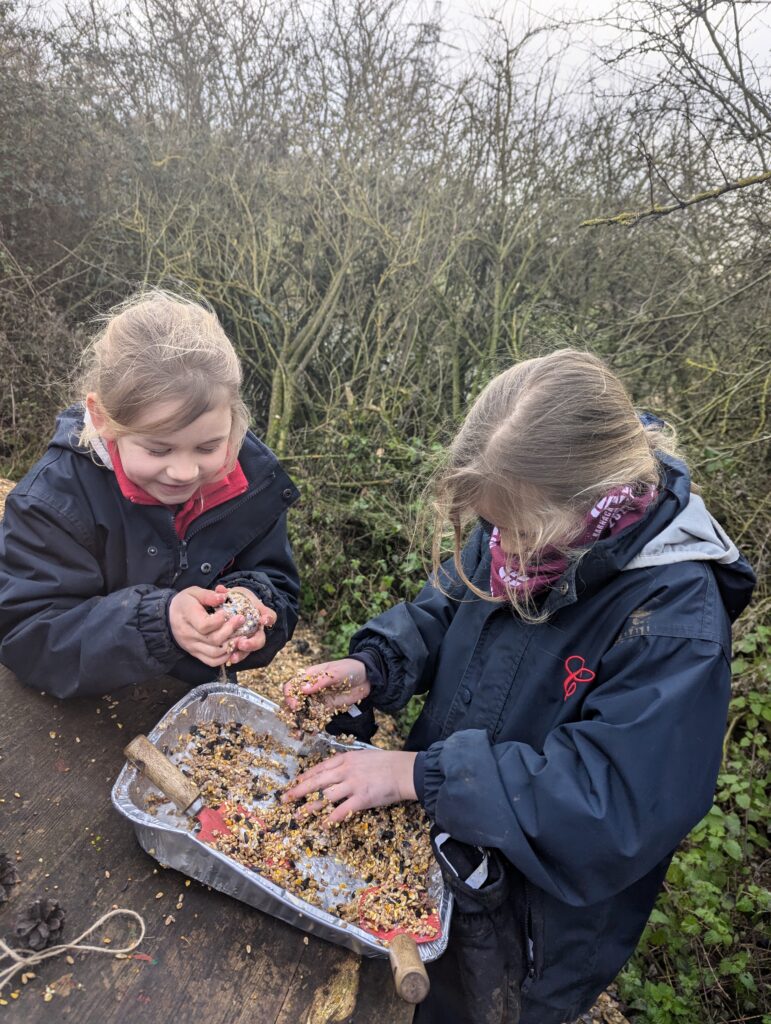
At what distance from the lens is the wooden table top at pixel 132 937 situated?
4.25 feet

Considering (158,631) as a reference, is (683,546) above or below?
above

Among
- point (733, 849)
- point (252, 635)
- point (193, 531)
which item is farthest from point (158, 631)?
point (733, 849)

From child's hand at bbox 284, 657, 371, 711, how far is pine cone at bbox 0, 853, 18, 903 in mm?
812

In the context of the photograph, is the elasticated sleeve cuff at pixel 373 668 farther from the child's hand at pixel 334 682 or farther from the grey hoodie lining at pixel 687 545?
the grey hoodie lining at pixel 687 545

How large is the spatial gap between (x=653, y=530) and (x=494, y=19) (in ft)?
21.4

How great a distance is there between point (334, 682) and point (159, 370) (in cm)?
109

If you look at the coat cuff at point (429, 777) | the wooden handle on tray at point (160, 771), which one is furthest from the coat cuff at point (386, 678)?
the wooden handle on tray at point (160, 771)

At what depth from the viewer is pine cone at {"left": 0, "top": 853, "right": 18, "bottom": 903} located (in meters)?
1.39

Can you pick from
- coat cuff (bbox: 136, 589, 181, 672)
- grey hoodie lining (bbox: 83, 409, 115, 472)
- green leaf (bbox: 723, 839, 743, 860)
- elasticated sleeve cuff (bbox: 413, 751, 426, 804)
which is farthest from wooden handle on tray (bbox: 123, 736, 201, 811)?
green leaf (bbox: 723, 839, 743, 860)

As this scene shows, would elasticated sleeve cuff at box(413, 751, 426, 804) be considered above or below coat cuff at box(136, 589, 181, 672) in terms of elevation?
below

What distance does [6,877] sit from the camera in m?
1.42

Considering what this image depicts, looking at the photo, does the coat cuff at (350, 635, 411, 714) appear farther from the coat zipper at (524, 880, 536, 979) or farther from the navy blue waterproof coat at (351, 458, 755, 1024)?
the coat zipper at (524, 880, 536, 979)

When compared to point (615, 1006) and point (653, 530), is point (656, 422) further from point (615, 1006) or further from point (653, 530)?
point (615, 1006)

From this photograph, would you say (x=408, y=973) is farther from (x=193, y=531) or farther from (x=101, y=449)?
(x=101, y=449)
